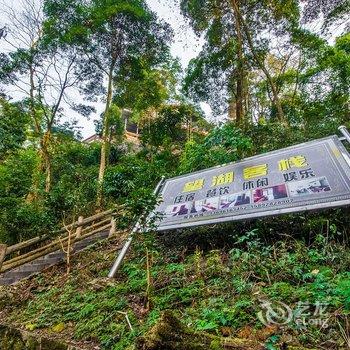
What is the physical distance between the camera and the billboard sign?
3.55 metres

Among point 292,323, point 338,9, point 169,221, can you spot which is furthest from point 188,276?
point 338,9

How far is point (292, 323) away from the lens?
234 cm

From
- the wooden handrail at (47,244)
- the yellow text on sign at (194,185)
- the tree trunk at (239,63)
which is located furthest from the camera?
the tree trunk at (239,63)

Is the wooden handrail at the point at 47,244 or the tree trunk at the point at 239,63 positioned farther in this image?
the tree trunk at the point at 239,63

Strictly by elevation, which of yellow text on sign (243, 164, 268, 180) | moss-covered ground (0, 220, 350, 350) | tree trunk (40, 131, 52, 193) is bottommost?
moss-covered ground (0, 220, 350, 350)

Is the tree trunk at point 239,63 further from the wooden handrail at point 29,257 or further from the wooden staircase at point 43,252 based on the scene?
the wooden handrail at point 29,257

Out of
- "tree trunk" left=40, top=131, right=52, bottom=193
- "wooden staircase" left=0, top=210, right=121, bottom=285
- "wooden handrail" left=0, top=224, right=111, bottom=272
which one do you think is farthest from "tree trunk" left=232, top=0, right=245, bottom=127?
"tree trunk" left=40, top=131, right=52, bottom=193

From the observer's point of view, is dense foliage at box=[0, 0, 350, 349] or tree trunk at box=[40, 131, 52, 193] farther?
tree trunk at box=[40, 131, 52, 193]

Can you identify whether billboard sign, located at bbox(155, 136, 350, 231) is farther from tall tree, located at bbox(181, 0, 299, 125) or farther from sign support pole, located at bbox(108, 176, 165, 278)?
tall tree, located at bbox(181, 0, 299, 125)

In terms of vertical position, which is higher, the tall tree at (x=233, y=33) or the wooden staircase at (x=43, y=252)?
the tall tree at (x=233, y=33)

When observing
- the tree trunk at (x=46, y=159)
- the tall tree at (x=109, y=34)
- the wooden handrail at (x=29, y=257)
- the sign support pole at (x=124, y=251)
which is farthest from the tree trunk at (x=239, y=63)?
the tree trunk at (x=46, y=159)

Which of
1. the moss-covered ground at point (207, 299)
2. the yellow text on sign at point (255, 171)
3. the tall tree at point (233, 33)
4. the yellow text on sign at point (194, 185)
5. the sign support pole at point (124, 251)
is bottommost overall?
the moss-covered ground at point (207, 299)

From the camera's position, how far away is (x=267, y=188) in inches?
161

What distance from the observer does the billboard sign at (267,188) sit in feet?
11.7
